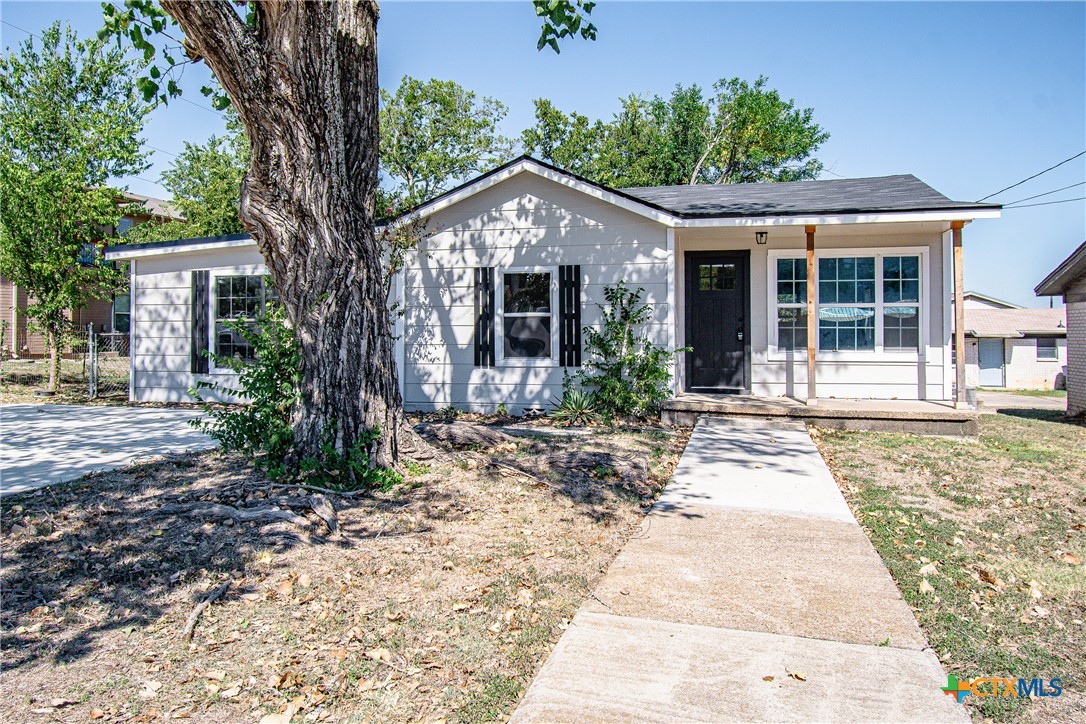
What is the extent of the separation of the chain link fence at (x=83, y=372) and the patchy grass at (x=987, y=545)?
12726 millimetres

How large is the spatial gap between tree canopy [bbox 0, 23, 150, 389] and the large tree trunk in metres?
9.90

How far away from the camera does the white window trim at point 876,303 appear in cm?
1043

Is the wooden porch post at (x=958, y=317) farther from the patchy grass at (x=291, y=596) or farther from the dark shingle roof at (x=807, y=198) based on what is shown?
the patchy grass at (x=291, y=596)

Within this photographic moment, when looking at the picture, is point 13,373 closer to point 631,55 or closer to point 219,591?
point 631,55

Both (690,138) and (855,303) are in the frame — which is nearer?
(855,303)

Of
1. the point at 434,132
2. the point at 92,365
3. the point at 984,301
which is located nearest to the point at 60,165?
the point at 92,365

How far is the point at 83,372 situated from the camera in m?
16.7

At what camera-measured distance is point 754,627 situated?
10.8 ft

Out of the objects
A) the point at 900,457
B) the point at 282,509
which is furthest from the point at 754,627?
the point at 900,457

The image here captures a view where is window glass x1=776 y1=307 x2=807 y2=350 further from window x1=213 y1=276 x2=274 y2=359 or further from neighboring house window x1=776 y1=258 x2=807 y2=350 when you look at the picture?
window x1=213 y1=276 x2=274 y2=359

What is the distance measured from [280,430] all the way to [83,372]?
47.4 feet

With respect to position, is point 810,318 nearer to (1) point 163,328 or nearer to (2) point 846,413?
(2) point 846,413

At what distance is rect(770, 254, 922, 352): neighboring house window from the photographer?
10547 millimetres

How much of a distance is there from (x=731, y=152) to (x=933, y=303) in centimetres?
2217
